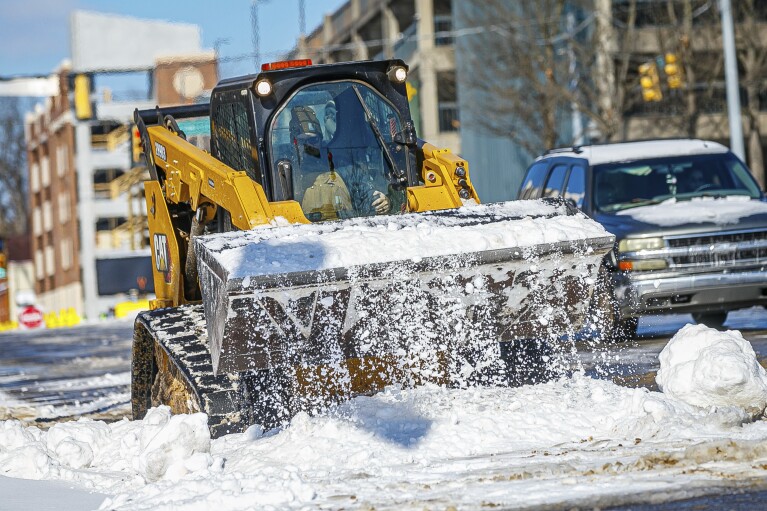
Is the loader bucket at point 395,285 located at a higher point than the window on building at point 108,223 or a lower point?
higher

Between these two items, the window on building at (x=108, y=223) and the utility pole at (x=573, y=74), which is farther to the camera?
the window on building at (x=108, y=223)

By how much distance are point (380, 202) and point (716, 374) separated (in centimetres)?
282

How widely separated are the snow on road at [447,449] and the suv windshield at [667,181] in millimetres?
5062

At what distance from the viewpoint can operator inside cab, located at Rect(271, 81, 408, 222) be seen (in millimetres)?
9102

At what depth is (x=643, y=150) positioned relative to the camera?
45.2ft

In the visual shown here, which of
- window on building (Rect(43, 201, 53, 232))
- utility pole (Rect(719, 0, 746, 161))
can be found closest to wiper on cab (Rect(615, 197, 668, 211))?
utility pole (Rect(719, 0, 746, 161))

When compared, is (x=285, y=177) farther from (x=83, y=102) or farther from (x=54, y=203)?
(x=54, y=203)

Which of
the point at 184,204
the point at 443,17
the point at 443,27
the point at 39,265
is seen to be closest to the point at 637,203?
the point at 184,204

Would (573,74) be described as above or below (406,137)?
above

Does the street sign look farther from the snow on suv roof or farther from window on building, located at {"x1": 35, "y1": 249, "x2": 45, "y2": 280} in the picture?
window on building, located at {"x1": 35, "y1": 249, "x2": 45, "y2": 280}

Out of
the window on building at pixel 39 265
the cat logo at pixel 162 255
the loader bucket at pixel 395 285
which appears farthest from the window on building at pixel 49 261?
the loader bucket at pixel 395 285

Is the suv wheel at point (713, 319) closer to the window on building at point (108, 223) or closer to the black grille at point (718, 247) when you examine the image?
the black grille at point (718, 247)

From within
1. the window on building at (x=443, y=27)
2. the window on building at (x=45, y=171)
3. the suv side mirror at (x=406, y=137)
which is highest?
the window on building at (x=443, y=27)

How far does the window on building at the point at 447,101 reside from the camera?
4781cm
